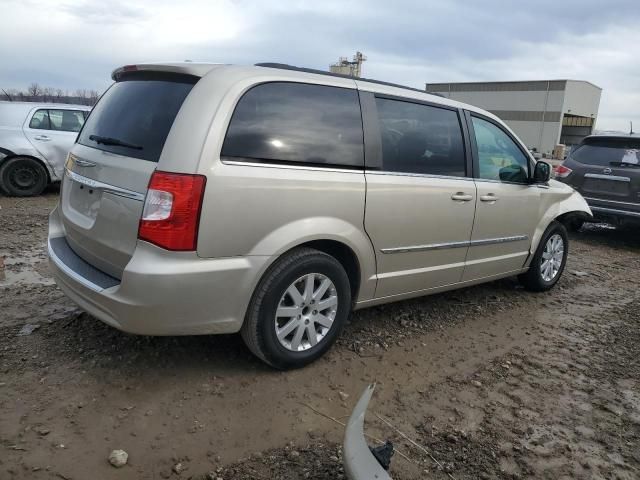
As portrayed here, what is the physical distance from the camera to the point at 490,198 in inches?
164

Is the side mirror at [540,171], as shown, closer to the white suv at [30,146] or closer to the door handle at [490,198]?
the door handle at [490,198]

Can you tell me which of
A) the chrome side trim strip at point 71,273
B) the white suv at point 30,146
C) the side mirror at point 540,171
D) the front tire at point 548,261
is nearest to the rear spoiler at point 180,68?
the chrome side trim strip at point 71,273

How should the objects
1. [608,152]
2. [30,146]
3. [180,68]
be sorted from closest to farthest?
[180,68] < [608,152] < [30,146]

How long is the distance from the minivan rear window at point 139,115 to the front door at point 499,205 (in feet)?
7.94

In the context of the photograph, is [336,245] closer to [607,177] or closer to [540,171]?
[540,171]

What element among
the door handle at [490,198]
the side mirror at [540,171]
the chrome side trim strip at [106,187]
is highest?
the side mirror at [540,171]

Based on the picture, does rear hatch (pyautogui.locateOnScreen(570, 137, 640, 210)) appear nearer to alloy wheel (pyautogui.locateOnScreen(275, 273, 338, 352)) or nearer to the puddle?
alloy wheel (pyautogui.locateOnScreen(275, 273, 338, 352))

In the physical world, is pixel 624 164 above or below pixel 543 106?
below

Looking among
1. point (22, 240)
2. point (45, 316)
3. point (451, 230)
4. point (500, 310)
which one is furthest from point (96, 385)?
point (22, 240)

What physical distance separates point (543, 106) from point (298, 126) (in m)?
61.4

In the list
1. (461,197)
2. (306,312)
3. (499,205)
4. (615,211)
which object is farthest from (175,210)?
(615,211)

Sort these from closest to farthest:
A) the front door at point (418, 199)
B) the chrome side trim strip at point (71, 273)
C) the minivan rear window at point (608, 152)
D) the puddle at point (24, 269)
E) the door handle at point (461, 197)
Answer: the chrome side trim strip at point (71, 273) → the front door at point (418, 199) → the door handle at point (461, 197) → the puddle at point (24, 269) → the minivan rear window at point (608, 152)

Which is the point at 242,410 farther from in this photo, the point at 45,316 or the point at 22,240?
the point at 22,240

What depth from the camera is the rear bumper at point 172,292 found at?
259cm
